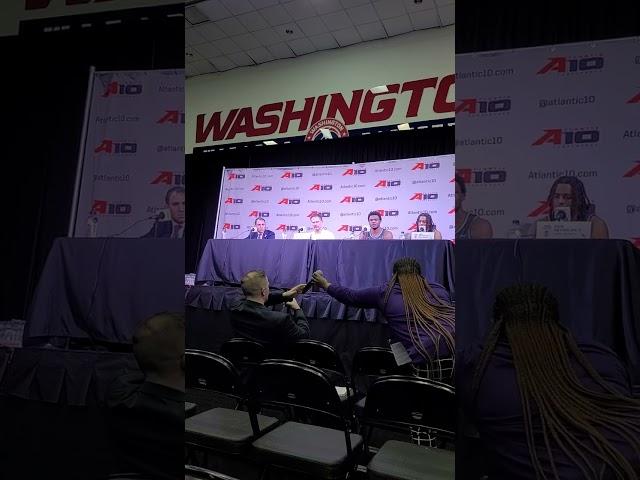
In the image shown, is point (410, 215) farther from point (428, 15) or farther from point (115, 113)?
point (115, 113)

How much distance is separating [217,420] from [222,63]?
5.64m

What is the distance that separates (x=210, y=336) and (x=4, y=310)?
105 inches

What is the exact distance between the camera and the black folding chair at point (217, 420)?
179 cm

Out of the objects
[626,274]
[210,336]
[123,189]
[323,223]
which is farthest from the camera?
[323,223]

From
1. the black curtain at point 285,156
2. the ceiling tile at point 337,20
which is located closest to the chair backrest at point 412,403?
the black curtain at point 285,156

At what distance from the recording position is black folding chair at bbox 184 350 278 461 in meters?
1.79

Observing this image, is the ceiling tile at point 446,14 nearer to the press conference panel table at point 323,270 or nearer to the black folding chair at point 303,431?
the press conference panel table at point 323,270

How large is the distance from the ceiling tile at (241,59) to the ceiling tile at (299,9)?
1.21 m

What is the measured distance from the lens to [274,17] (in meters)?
5.12

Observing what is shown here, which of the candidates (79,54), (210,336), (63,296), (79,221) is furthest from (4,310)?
(210,336)

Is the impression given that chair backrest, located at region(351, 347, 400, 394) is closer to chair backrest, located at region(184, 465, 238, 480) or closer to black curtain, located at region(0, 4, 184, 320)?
chair backrest, located at region(184, 465, 238, 480)

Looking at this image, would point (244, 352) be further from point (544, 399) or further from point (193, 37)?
point (193, 37)

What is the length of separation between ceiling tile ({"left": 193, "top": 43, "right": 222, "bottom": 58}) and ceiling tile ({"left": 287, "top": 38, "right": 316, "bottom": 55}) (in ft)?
3.60

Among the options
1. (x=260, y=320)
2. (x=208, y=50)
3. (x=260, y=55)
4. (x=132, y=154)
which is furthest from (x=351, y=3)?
(x=132, y=154)
